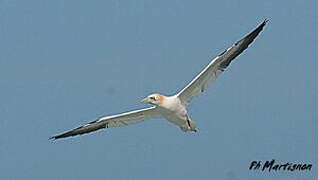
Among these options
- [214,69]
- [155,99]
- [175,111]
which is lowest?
[175,111]

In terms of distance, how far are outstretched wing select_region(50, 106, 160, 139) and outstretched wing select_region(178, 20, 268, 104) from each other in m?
1.43

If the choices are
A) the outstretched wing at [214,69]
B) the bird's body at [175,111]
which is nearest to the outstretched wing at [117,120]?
the bird's body at [175,111]

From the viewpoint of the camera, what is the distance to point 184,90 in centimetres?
3042

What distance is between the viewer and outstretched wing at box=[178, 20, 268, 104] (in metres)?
29.4

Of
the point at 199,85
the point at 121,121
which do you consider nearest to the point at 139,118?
the point at 121,121

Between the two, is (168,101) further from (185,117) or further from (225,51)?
(225,51)

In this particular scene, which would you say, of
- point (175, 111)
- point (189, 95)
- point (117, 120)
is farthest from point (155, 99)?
point (117, 120)

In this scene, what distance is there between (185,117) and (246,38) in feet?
12.3

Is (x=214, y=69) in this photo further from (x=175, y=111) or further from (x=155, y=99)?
(x=155, y=99)

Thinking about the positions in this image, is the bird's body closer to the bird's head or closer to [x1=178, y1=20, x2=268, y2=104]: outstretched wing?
the bird's head

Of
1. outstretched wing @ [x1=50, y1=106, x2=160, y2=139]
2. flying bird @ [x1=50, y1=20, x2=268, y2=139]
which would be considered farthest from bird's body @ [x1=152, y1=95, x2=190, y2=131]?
outstretched wing @ [x1=50, y1=106, x2=160, y2=139]

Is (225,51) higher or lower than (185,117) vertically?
higher

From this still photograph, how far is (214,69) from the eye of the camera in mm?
30141

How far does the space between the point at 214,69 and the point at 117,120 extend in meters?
4.70
